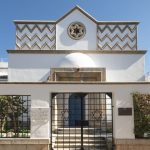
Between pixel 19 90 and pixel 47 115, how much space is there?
66.1 inches

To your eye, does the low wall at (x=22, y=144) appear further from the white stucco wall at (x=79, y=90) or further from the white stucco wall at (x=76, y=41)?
the white stucco wall at (x=76, y=41)

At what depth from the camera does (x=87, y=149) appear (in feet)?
49.5

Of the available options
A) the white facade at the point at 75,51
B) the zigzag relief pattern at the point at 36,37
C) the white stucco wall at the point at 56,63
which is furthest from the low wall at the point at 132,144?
the zigzag relief pattern at the point at 36,37

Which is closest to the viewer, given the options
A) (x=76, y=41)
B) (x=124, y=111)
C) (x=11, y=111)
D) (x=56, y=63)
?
(x=124, y=111)

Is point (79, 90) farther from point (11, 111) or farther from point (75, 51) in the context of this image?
point (75, 51)

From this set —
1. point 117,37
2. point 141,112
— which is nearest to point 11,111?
point 141,112

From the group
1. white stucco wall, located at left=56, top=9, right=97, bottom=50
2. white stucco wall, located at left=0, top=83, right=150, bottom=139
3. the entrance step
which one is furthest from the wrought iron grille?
white stucco wall, located at left=56, top=9, right=97, bottom=50

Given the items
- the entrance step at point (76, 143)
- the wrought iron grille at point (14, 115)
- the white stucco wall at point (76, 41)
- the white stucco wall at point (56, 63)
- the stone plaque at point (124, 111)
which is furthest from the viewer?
the white stucco wall at point (76, 41)

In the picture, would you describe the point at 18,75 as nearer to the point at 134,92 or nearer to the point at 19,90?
the point at 19,90

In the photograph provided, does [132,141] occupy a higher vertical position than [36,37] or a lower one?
lower

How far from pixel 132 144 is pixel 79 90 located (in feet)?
10.9

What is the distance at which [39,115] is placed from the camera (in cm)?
1405

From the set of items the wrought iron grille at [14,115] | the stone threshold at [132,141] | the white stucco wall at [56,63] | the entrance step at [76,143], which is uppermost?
the white stucco wall at [56,63]

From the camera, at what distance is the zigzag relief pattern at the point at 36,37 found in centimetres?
2625
